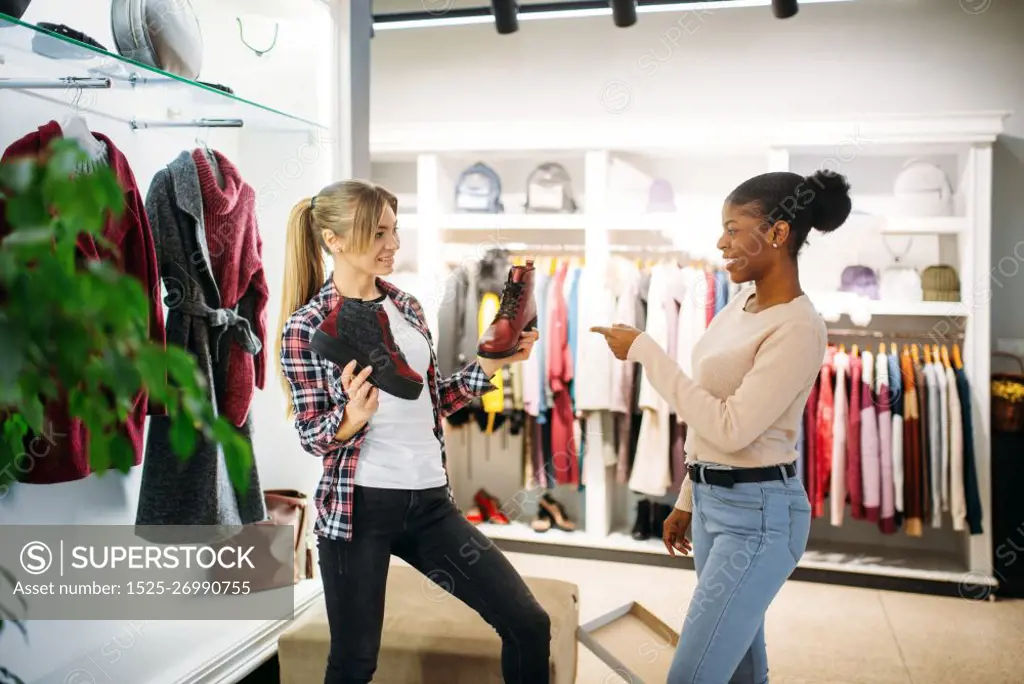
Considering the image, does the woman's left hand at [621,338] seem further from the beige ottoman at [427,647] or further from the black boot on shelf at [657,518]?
the black boot on shelf at [657,518]

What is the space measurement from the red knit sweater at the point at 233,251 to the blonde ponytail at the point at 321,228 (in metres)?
0.52

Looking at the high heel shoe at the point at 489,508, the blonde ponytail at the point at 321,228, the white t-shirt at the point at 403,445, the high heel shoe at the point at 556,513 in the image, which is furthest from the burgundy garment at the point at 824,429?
the blonde ponytail at the point at 321,228

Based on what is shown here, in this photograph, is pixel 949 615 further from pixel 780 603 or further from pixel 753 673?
pixel 753 673

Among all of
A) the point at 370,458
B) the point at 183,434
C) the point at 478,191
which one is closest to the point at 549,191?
the point at 478,191

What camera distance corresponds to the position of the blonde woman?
5.22 ft

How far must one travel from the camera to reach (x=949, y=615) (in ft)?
10.9

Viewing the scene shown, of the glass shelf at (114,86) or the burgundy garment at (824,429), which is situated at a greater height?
the glass shelf at (114,86)

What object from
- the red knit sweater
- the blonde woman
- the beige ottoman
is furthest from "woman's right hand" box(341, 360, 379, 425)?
the red knit sweater

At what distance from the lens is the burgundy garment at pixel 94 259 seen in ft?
5.53

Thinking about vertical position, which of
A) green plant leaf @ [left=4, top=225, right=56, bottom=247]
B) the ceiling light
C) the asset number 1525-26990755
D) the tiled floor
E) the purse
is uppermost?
the ceiling light

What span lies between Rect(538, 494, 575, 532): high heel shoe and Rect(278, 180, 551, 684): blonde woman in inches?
101

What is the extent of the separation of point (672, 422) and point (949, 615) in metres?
1.42

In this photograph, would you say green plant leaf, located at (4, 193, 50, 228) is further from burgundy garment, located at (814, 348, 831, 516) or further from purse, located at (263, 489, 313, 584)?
burgundy garment, located at (814, 348, 831, 516)

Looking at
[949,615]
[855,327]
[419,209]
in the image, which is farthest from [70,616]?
[855,327]
